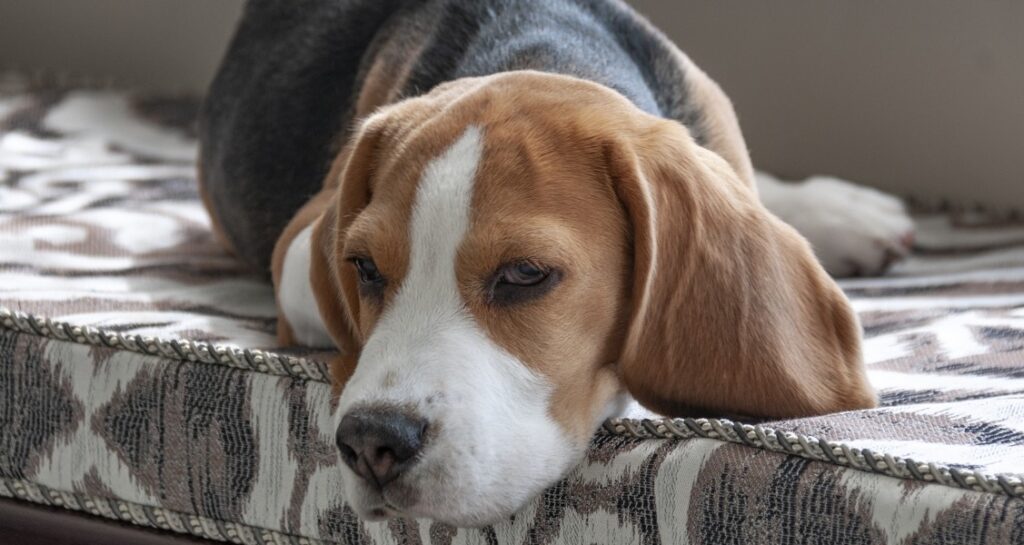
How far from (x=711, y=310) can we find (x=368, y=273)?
464mm

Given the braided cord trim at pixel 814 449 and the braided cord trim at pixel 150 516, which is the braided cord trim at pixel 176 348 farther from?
the braided cord trim at pixel 814 449

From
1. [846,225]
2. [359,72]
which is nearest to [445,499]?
[359,72]

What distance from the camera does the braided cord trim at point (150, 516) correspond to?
2029mm

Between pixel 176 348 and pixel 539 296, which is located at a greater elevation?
pixel 539 296

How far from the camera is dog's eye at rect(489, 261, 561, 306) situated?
1.73m

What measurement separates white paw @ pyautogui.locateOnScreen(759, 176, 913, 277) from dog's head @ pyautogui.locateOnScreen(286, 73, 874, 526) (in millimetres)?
1123

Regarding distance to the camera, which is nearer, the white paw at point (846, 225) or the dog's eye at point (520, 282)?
the dog's eye at point (520, 282)

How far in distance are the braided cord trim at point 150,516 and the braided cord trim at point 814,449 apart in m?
0.54

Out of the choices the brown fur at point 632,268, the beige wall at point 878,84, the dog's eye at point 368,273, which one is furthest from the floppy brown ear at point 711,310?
the beige wall at point 878,84

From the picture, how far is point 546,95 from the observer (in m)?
1.89

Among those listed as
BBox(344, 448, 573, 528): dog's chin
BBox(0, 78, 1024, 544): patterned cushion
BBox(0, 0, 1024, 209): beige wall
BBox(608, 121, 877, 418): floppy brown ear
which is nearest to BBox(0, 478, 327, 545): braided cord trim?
BBox(0, 78, 1024, 544): patterned cushion

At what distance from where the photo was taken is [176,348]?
2.10m

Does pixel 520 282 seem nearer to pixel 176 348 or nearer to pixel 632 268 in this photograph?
pixel 632 268

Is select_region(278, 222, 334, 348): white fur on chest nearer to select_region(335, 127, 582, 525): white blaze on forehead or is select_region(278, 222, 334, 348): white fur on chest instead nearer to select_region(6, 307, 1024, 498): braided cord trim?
select_region(6, 307, 1024, 498): braided cord trim
